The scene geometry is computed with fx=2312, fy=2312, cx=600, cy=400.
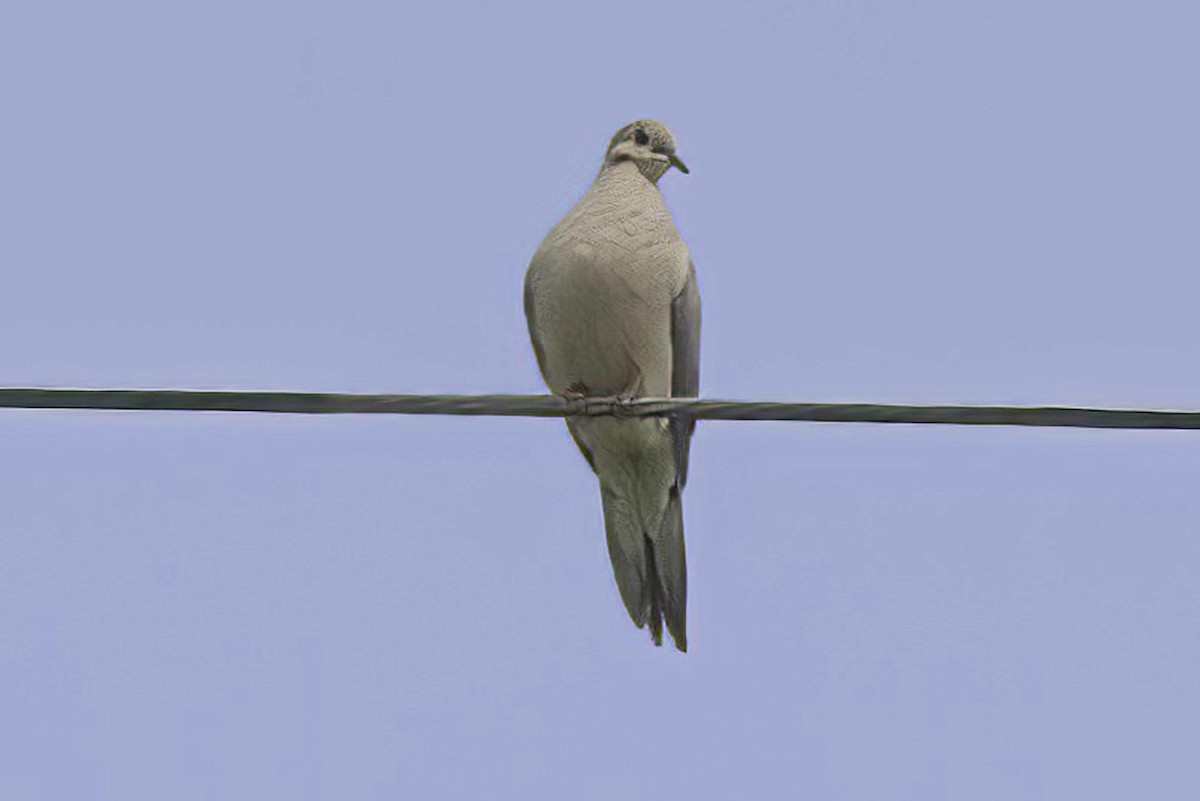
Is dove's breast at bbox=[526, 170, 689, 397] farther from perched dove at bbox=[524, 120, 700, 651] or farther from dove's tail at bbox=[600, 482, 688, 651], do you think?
dove's tail at bbox=[600, 482, 688, 651]

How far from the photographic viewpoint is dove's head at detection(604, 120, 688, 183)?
10.3 m

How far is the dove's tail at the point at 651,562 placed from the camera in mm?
10203

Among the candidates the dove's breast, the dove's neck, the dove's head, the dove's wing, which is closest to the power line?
the dove's breast

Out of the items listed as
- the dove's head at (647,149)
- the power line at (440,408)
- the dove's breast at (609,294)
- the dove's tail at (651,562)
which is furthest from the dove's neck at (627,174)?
the power line at (440,408)

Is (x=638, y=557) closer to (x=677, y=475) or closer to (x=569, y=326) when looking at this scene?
(x=677, y=475)

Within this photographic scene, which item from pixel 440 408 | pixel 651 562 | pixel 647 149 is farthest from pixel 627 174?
pixel 440 408

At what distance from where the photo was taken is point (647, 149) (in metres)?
10.4

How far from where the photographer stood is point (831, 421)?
6723 mm

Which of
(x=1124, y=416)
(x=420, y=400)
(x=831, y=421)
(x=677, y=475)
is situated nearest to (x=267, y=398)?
(x=420, y=400)

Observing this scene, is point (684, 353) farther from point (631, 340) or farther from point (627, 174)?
point (627, 174)

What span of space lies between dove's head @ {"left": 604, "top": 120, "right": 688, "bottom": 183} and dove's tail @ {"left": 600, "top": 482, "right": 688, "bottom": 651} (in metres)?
1.43

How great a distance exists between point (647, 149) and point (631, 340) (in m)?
1.12

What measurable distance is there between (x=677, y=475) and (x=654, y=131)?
154 centimetres

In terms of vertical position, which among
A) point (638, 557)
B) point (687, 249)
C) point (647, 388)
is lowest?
point (638, 557)
